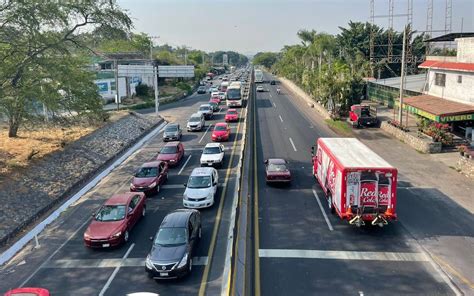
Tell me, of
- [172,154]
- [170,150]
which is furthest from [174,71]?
[172,154]

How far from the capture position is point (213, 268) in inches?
602

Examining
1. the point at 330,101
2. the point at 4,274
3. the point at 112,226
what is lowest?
the point at 4,274

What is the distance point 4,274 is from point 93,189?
33.6ft

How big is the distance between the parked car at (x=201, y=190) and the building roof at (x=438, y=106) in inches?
750

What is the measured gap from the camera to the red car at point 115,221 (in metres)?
17.1

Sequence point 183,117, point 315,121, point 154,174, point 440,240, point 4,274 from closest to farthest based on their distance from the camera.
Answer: point 4,274
point 440,240
point 154,174
point 315,121
point 183,117

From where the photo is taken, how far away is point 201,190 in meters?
21.5

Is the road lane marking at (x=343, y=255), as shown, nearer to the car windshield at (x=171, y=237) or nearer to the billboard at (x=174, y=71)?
the car windshield at (x=171, y=237)

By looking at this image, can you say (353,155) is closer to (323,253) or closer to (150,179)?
(323,253)

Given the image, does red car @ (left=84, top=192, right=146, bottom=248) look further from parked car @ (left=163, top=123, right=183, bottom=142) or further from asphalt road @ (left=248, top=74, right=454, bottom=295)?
parked car @ (left=163, top=123, right=183, bottom=142)

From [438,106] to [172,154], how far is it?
21.4 m

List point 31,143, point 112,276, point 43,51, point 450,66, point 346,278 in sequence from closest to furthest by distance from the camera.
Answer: point 346,278, point 112,276, point 43,51, point 31,143, point 450,66

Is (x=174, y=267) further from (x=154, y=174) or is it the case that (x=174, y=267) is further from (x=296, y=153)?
(x=296, y=153)

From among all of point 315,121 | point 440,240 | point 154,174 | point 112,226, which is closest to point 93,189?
point 154,174
